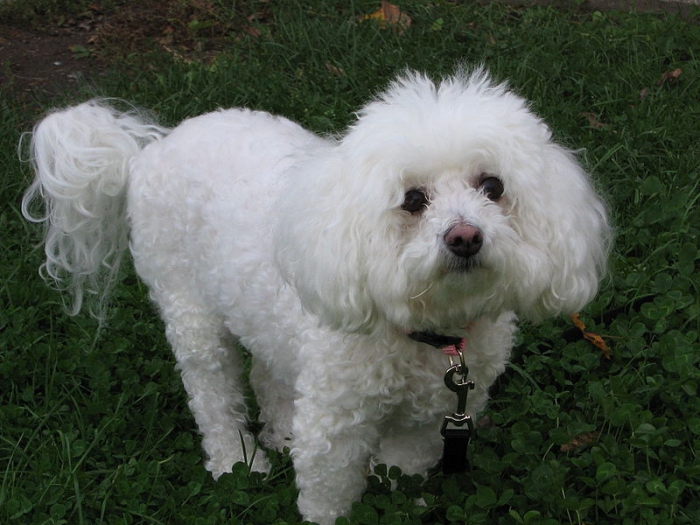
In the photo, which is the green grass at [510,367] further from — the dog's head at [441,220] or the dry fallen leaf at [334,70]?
the dog's head at [441,220]

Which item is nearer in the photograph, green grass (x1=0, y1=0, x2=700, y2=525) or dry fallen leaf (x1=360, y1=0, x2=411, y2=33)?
green grass (x1=0, y1=0, x2=700, y2=525)

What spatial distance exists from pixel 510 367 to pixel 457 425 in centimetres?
82

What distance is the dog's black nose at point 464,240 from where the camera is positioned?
192 centimetres

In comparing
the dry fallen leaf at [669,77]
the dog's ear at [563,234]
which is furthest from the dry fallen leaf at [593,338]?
the dry fallen leaf at [669,77]

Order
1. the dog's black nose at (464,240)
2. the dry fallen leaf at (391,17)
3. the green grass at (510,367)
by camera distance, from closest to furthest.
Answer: the dog's black nose at (464,240), the green grass at (510,367), the dry fallen leaf at (391,17)

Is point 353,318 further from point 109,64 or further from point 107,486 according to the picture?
point 109,64

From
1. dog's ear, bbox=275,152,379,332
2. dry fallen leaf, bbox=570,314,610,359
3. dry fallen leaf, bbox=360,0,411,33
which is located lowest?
dry fallen leaf, bbox=360,0,411,33

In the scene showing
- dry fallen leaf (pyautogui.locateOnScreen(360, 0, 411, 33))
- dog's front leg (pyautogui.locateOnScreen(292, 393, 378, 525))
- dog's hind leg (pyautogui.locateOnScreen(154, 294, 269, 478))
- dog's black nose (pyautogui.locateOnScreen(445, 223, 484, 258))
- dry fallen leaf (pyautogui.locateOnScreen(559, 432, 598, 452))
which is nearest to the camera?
dog's black nose (pyautogui.locateOnScreen(445, 223, 484, 258))

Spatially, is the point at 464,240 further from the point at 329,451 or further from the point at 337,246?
the point at 329,451

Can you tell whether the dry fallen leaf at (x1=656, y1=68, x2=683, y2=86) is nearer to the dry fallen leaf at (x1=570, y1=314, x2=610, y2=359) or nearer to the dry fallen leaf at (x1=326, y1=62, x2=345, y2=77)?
the dry fallen leaf at (x1=326, y1=62, x2=345, y2=77)

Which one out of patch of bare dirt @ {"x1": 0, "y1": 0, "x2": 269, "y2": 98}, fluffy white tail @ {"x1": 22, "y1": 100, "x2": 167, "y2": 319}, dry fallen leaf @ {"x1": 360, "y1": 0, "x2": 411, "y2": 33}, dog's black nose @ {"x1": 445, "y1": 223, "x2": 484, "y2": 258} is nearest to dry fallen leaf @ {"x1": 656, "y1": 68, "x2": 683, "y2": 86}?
dry fallen leaf @ {"x1": 360, "y1": 0, "x2": 411, "y2": 33}

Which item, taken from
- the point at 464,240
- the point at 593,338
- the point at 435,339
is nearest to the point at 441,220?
the point at 464,240

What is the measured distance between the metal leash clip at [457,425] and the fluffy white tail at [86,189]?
1.41 m

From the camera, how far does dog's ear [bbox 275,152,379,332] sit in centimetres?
208
